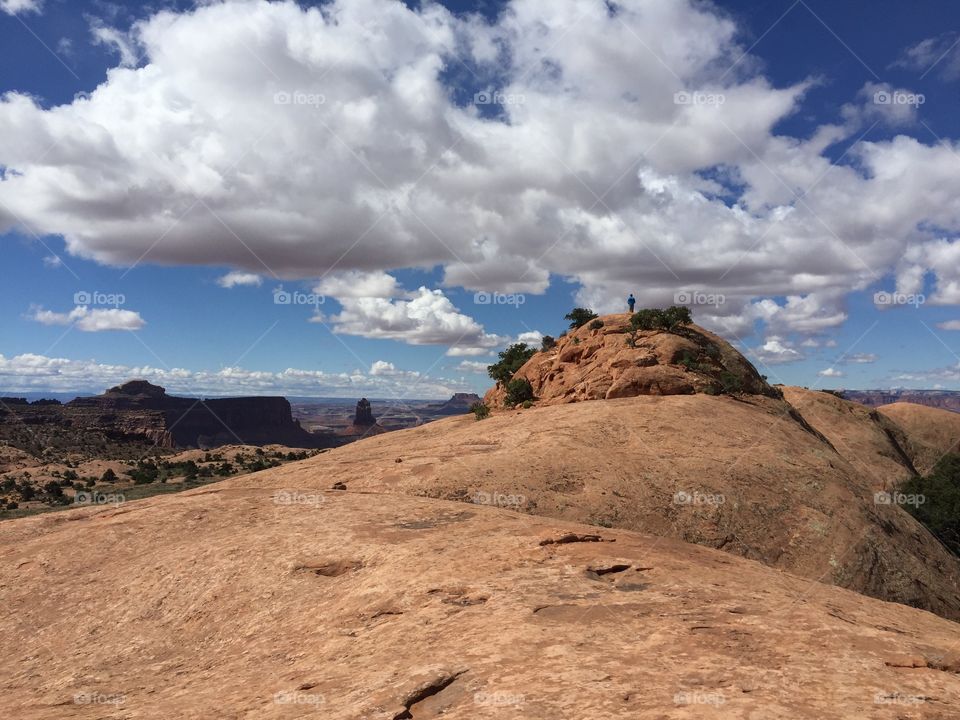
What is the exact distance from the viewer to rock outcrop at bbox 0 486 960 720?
24.6ft

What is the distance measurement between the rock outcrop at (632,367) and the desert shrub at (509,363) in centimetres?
146

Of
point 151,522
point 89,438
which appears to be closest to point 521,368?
point 151,522

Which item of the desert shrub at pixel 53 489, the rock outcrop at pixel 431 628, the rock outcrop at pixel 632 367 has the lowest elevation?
the desert shrub at pixel 53 489

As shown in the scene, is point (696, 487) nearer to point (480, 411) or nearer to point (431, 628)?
point (431, 628)

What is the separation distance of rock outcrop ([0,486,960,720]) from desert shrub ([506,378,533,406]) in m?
19.9

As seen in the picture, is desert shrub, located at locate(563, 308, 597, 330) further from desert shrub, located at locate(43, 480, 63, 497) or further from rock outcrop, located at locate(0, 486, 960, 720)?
desert shrub, located at locate(43, 480, 63, 497)

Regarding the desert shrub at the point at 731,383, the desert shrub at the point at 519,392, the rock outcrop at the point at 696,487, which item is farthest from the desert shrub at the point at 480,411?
the desert shrub at the point at 731,383

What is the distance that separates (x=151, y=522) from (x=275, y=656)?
28.6ft

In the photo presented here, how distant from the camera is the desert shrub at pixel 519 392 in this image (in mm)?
37031

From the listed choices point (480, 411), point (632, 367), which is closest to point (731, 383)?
point (632, 367)

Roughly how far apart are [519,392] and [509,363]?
22.2ft

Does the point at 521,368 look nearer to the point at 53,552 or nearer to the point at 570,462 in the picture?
the point at 570,462

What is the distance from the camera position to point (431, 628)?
32.1 feet

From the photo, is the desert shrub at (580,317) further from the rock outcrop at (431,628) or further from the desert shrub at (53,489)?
the desert shrub at (53,489)
